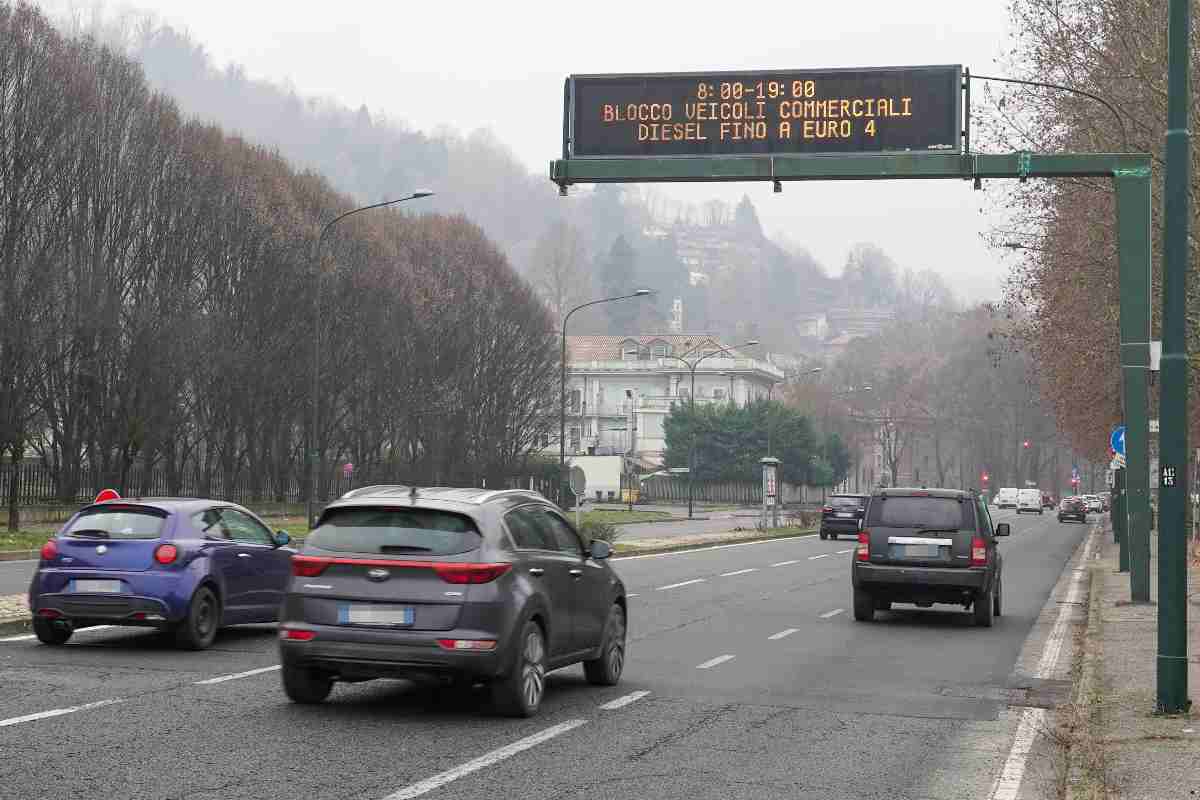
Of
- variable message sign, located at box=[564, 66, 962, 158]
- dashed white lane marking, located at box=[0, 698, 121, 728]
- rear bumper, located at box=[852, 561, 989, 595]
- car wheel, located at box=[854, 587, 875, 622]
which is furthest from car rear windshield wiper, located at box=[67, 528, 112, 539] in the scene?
car wheel, located at box=[854, 587, 875, 622]

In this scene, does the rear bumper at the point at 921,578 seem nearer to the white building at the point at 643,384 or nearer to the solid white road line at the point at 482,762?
the solid white road line at the point at 482,762

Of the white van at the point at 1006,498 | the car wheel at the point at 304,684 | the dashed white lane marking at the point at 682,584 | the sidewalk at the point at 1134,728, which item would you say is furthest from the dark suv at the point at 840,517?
the white van at the point at 1006,498

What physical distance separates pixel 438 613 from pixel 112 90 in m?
40.3

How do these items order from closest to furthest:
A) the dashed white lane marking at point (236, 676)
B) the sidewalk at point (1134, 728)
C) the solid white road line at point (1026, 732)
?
1. the sidewalk at point (1134, 728)
2. the solid white road line at point (1026, 732)
3. the dashed white lane marking at point (236, 676)

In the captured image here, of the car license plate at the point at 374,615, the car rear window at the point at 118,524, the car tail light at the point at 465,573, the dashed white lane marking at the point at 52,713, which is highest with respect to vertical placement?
the car rear window at the point at 118,524

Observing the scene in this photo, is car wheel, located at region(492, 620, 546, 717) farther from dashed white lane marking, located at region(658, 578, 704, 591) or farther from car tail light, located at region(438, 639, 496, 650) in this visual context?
dashed white lane marking, located at region(658, 578, 704, 591)

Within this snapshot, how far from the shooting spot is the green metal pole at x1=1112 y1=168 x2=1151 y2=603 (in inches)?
875

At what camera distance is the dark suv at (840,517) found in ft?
178

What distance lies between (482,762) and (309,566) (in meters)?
2.47

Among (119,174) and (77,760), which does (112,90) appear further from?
(77,760)

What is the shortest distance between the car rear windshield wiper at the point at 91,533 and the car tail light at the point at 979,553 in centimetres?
1050

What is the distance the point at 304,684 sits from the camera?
38.7 ft

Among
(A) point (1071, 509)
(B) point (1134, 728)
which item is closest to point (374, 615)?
(B) point (1134, 728)

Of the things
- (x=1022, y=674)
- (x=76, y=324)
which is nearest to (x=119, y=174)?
(x=76, y=324)
